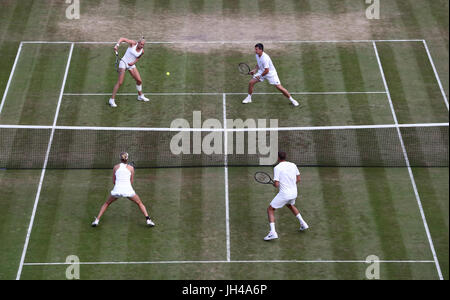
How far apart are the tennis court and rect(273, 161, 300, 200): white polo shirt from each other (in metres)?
1.35

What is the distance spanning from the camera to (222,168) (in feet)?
82.7

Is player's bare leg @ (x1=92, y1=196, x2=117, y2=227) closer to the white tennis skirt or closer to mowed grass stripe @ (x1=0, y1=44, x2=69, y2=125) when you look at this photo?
the white tennis skirt

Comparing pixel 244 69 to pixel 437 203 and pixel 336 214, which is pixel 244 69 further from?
pixel 437 203

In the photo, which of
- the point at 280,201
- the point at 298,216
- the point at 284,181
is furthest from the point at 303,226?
the point at 284,181

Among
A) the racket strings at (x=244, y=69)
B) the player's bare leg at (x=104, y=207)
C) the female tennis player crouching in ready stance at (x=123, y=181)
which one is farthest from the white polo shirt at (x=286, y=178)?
the racket strings at (x=244, y=69)

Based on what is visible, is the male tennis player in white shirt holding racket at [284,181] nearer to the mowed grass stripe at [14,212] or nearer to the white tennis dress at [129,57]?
the mowed grass stripe at [14,212]

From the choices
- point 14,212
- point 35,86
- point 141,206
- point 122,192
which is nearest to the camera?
point 122,192

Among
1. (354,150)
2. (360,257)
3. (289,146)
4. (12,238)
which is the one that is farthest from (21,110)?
(360,257)

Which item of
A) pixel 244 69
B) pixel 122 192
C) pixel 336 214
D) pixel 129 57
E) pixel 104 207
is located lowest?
pixel 336 214

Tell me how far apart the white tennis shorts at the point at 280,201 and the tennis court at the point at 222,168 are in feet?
3.24

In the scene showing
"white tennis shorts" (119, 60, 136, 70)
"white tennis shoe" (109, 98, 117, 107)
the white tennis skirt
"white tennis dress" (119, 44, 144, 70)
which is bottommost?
"white tennis shoe" (109, 98, 117, 107)

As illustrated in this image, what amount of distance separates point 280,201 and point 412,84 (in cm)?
929

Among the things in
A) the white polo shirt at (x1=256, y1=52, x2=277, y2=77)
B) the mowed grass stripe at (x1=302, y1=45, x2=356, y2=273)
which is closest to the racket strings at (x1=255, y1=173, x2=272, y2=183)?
the mowed grass stripe at (x1=302, y1=45, x2=356, y2=273)

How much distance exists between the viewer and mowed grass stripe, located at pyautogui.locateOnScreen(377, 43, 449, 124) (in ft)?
91.1
